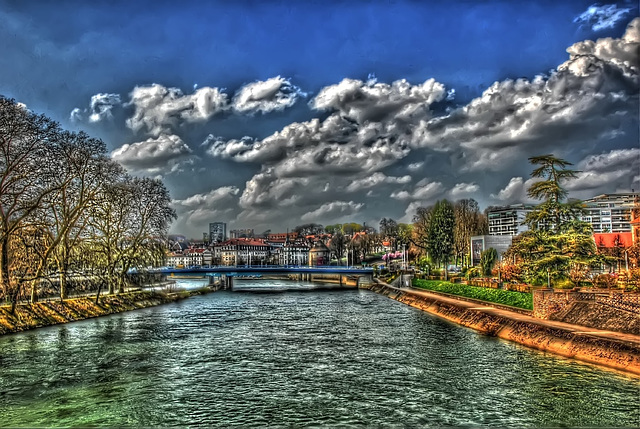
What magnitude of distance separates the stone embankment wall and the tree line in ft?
135

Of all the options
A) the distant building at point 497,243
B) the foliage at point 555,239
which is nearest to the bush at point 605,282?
the foliage at point 555,239

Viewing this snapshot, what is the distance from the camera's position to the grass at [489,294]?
40625 mm

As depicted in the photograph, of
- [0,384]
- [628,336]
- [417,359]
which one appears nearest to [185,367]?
[0,384]

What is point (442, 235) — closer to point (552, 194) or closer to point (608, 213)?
point (552, 194)

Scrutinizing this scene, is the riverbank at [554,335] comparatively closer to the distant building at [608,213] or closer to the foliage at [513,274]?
the foliage at [513,274]

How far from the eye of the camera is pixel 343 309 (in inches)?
2413

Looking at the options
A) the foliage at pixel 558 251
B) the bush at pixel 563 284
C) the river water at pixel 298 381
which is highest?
the foliage at pixel 558 251

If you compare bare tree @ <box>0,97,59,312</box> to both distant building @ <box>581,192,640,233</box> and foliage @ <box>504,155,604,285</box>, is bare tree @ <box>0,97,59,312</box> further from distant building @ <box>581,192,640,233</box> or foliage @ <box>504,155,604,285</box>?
distant building @ <box>581,192,640,233</box>

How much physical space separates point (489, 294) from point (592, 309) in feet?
53.6

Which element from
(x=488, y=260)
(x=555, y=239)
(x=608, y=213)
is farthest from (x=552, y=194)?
(x=608, y=213)

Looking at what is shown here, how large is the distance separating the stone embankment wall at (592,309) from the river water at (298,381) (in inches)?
184

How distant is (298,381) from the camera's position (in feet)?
81.7

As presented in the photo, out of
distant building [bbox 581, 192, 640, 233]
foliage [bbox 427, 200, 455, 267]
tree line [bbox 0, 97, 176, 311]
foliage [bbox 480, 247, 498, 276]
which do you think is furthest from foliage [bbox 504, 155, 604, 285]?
distant building [bbox 581, 192, 640, 233]

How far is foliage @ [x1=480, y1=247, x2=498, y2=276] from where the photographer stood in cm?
6861
